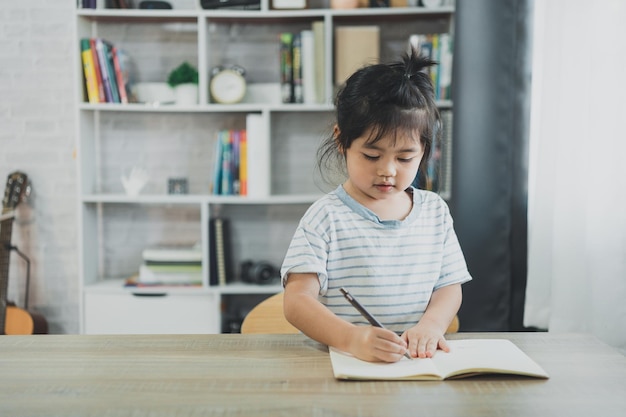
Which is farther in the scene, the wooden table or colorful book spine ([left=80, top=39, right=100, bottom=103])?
colorful book spine ([left=80, top=39, right=100, bottom=103])

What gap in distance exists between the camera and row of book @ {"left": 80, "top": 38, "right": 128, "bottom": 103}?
3.10 metres

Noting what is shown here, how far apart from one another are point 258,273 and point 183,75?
0.95 m

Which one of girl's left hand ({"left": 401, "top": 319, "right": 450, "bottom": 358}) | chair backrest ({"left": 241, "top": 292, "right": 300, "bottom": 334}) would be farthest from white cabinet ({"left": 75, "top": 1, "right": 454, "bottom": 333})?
girl's left hand ({"left": 401, "top": 319, "right": 450, "bottom": 358})

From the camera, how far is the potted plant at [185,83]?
126 inches

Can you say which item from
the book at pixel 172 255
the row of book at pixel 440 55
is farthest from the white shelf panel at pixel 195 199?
the row of book at pixel 440 55

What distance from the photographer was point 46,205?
3461 mm

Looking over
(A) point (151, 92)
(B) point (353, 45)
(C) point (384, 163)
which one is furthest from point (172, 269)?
(C) point (384, 163)

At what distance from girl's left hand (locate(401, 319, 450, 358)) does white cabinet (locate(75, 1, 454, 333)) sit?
198 centimetres

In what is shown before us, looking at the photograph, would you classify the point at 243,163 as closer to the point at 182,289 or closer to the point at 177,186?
the point at 177,186

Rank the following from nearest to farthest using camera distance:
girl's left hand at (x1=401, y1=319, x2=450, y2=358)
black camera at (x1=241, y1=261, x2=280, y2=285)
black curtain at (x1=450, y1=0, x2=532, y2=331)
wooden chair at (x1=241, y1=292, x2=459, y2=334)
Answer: girl's left hand at (x1=401, y1=319, x2=450, y2=358) → wooden chair at (x1=241, y1=292, x2=459, y2=334) → black curtain at (x1=450, y1=0, x2=532, y2=331) → black camera at (x1=241, y1=261, x2=280, y2=285)

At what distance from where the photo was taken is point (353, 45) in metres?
3.14

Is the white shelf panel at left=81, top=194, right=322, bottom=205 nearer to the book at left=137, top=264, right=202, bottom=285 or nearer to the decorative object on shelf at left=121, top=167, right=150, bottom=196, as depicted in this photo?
the decorative object on shelf at left=121, top=167, right=150, bottom=196

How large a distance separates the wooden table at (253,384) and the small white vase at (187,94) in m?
2.09

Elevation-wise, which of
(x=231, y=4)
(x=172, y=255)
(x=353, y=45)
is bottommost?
(x=172, y=255)
